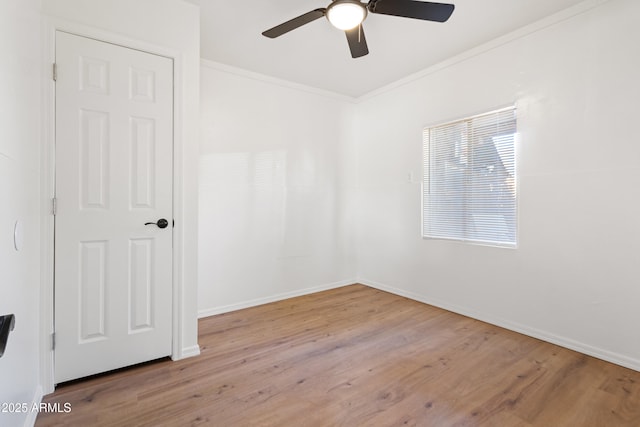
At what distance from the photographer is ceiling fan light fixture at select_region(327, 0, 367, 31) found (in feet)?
5.96

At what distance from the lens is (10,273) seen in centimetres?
130

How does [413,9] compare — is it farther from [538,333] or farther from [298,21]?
[538,333]

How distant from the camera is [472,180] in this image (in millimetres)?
3133

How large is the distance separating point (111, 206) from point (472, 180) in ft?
10.5

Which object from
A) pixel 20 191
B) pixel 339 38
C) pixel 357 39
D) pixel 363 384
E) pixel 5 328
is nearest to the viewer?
pixel 5 328

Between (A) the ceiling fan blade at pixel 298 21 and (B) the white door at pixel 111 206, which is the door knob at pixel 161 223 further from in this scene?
(A) the ceiling fan blade at pixel 298 21

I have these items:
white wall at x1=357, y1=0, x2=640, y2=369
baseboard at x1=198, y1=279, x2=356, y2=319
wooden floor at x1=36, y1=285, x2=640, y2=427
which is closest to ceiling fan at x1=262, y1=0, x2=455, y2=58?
white wall at x1=357, y1=0, x2=640, y2=369

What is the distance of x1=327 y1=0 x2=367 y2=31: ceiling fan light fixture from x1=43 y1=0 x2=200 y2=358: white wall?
1.14 metres

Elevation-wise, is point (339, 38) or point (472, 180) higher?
point (339, 38)

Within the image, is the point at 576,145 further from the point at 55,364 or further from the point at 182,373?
the point at 55,364

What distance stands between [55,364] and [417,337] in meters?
2.66

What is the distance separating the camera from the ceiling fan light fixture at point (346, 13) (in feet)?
5.96

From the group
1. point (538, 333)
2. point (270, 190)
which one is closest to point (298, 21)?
point (270, 190)

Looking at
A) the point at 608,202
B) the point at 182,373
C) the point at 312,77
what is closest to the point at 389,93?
the point at 312,77
